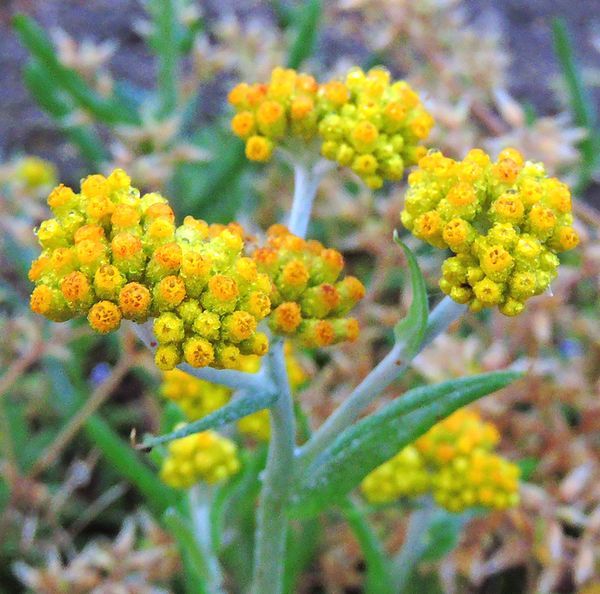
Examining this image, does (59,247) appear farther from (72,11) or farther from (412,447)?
(72,11)

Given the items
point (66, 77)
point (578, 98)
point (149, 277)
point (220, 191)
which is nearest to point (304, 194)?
point (149, 277)

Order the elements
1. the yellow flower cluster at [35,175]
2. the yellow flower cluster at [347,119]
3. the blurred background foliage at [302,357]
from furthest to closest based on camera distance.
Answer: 1. the yellow flower cluster at [35,175]
2. the blurred background foliage at [302,357]
3. the yellow flower cluster at [347,119]

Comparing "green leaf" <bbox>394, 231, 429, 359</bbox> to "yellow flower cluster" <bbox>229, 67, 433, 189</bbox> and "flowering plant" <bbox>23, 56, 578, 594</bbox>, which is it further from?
"yellow flower cluster" <bbox>229, 67, 433, 189</bbox>

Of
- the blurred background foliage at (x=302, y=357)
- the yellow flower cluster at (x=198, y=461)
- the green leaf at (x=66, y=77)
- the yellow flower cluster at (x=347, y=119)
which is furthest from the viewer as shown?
the green leaf at (x=66, y=77)

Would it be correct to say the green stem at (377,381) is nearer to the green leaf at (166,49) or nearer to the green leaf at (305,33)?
the green leaf at (305,33)

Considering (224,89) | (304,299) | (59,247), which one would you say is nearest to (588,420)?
(304,299)

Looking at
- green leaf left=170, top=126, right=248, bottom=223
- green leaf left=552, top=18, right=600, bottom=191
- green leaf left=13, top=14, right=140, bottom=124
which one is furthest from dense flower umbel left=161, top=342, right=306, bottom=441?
green leaf left=552, top=18, right=600, bottom=191

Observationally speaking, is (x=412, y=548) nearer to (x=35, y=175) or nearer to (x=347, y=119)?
(x=347, y=119)

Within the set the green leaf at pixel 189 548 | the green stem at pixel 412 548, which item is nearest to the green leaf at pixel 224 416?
the green leaf at pixel 189 548
